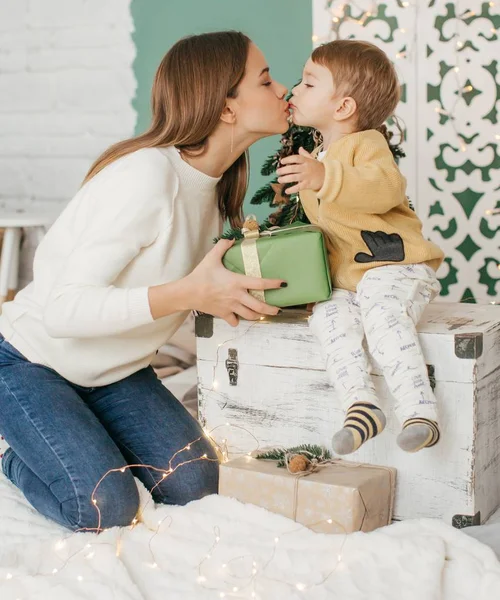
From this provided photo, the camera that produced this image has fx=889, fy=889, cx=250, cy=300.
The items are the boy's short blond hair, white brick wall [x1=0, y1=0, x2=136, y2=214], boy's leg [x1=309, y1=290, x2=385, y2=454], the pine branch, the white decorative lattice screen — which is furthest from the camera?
white brick wall [x1=0, y1=0, x2=136, y2=214]

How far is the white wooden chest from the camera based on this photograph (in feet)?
5.74

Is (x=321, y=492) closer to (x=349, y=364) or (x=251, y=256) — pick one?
(x=349, y=364)

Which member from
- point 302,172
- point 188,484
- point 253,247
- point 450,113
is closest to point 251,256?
point 253,247

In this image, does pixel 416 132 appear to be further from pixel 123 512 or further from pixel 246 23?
A: pixel 123 512

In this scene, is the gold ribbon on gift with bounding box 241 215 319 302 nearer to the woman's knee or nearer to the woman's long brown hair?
the woman's long brown hair

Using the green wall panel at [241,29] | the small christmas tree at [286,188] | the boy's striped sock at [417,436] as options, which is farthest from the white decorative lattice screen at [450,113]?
the boy's striped sock at [417,436]

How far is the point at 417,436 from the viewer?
62.5 inches

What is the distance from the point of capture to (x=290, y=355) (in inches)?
75.6

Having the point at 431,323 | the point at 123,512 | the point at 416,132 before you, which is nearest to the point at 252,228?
the point at 431,323

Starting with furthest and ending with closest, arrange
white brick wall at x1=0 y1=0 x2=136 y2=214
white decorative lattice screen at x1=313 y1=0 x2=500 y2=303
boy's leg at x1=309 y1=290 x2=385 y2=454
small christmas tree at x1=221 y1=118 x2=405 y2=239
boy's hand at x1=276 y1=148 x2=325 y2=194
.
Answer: white brick wall at x1=0 y1=0 x2=136 y2=214
white decorative lattice screen at x1=313 y1=0 x2=500 y2=303
small christmas tree at x1=221 y1=118 x2=405 y2=239
boy's hand at x1=276 y1=148 x2=325 y2=194
boy's leg at x1=309 y1=290 x2=385 y2=454

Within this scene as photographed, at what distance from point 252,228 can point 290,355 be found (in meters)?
0.29

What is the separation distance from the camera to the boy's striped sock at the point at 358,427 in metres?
1.59

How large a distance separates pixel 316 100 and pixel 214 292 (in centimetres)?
52

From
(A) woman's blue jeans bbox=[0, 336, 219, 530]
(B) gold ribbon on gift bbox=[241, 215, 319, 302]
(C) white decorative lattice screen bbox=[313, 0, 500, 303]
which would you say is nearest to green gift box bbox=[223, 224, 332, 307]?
(B) gold ribbon on gift bbox=[241, 215, 319, 302]
